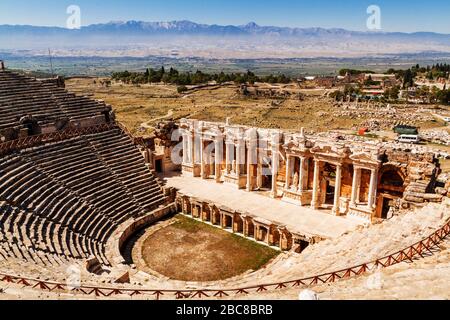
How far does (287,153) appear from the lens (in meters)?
31.6

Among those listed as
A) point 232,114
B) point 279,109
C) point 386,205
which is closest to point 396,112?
point 279,109

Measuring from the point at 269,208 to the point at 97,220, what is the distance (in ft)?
41.5

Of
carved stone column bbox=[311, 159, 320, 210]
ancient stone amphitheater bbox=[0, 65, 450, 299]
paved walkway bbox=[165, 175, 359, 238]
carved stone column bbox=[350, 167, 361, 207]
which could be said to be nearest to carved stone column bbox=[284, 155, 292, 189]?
paved walkway bbox=[165, 175, 359, 238]

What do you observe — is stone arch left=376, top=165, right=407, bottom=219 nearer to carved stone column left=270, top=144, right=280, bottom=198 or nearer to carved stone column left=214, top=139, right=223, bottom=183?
carved stone column left=270, top=144, right=280, bottom=198

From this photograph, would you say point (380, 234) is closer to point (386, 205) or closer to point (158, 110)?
point (386, 205)

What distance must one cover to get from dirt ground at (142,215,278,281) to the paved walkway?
252 centimetres

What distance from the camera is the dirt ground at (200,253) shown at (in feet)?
78.6

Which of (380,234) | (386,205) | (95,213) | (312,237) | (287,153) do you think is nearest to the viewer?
(380,234)

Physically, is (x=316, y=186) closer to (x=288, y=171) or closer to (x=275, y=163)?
(x=288, y=171)

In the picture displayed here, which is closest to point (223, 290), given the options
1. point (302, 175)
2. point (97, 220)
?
point (97, 220)

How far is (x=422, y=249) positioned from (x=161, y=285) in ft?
39.9

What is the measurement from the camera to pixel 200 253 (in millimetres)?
26141

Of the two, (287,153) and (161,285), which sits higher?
(287,153)

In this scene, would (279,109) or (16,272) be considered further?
(279,109)
